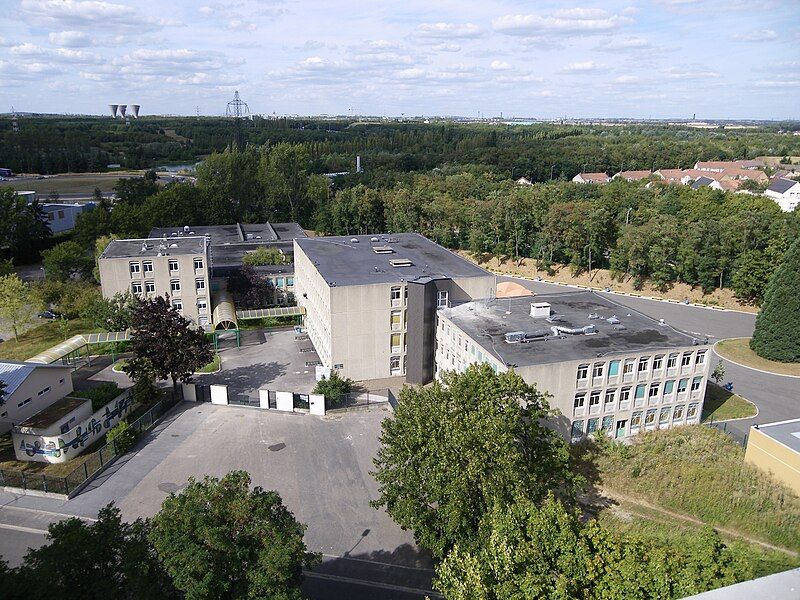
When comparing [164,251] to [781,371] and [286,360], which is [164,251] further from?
[781,371]

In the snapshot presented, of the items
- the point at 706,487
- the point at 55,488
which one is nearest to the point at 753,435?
the point at 706,487

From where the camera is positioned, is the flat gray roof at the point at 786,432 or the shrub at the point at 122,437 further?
the shrub at the point at 122,437

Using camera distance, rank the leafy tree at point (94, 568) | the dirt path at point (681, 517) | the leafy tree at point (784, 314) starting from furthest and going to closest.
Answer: the leafy tree at point (784, 314), the dirt path at point (681, 517), the leafy tree at point (94, 568)

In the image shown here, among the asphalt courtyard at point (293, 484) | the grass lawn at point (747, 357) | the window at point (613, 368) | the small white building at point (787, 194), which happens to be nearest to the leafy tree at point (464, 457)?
the asphalt courtyard at point (293, 484)

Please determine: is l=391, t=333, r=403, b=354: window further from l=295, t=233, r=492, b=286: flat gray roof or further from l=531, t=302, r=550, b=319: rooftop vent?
l=531, t=302, r=550, b=319: rooftop vent

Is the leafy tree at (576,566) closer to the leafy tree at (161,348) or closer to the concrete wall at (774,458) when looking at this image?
the concrete wall at (774,458)
